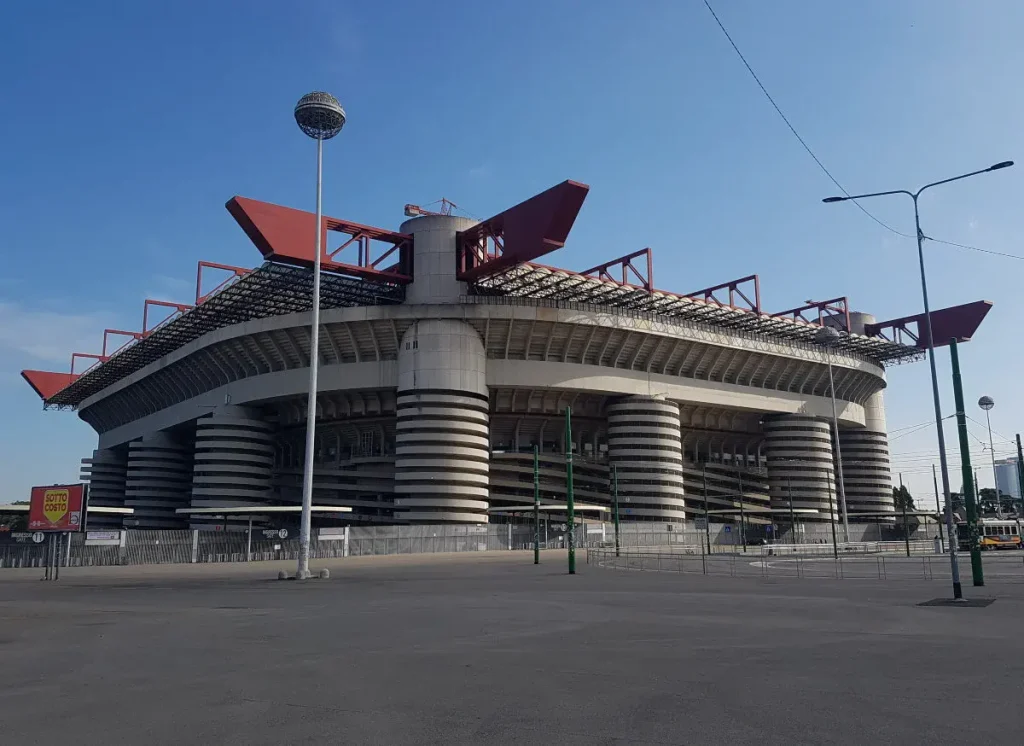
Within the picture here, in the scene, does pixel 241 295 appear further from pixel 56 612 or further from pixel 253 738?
pixel 253 738

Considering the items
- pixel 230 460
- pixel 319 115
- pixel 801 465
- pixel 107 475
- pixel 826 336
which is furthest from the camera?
pixel 107 475

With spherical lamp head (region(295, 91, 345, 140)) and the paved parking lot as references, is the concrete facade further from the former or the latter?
the paved parking lot

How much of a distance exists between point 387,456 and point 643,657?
63360 millimetres

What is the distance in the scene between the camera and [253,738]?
7.83m

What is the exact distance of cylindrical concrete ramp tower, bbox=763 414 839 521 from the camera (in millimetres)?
83562

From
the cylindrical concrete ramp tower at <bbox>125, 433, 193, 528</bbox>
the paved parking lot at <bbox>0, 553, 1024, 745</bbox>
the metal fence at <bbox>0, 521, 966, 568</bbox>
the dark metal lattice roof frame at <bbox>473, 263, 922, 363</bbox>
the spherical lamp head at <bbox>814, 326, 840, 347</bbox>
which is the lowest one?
the paved parking lot at <bbox>0, 553, 1024, 745</bbox>

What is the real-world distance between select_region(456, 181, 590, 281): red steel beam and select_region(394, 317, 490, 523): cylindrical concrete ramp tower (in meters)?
6.12

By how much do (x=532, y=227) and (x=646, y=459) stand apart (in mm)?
26580

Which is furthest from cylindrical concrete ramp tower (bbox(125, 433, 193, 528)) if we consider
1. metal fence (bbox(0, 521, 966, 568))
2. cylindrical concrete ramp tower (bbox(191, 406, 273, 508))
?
metal fence (bbox(0, 521, 966, 568))

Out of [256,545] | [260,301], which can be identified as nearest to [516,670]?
[256,545]

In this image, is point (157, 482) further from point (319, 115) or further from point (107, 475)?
point (319, 115)

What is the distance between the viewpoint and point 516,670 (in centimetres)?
1141

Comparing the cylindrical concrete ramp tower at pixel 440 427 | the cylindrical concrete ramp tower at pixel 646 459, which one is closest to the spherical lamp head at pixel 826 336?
the cylindrical concrete ramp tower at pixel 646 459

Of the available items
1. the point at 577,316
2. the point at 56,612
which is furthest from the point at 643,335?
the point at 56,612
